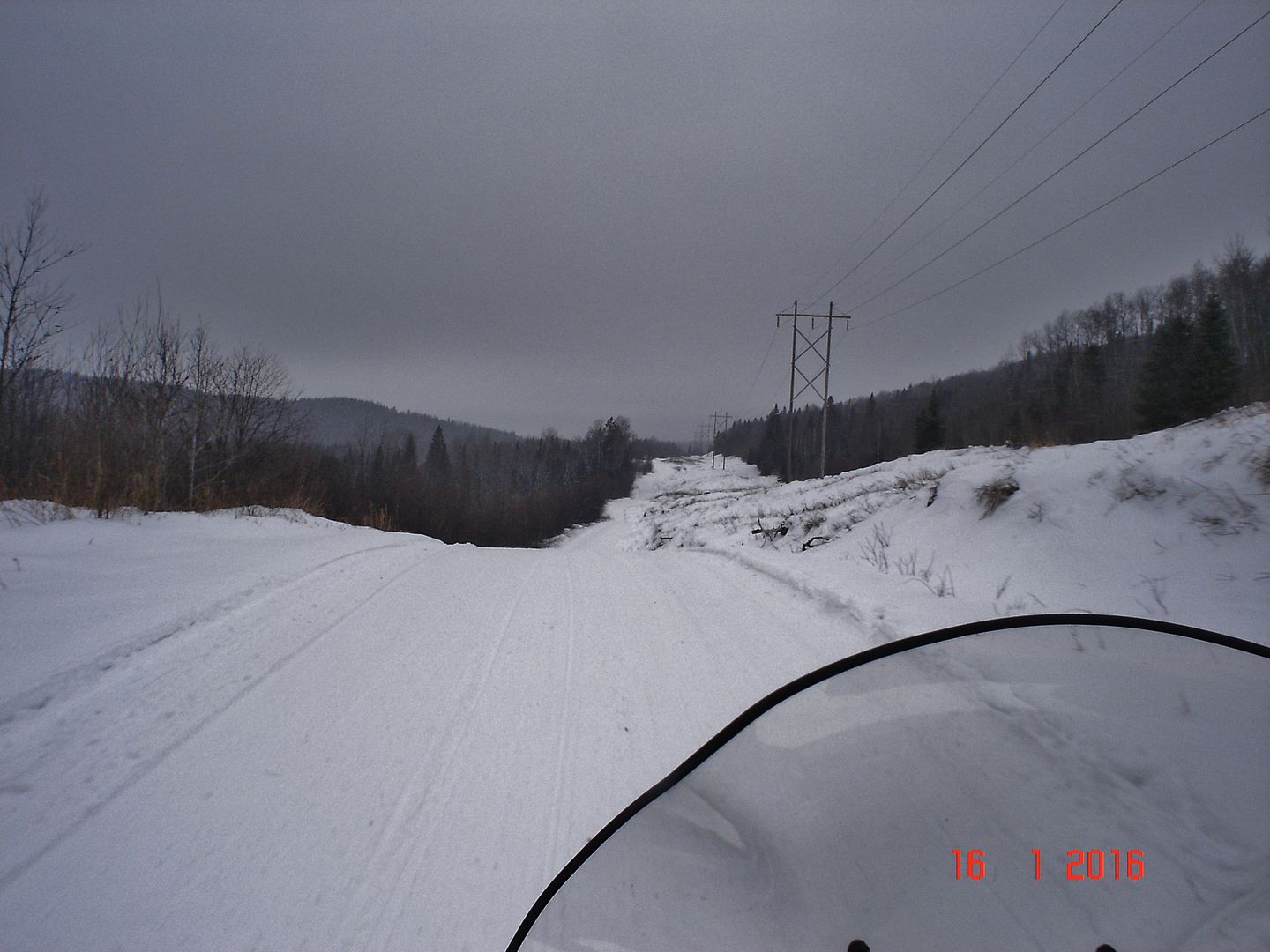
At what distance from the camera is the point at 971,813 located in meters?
1.14

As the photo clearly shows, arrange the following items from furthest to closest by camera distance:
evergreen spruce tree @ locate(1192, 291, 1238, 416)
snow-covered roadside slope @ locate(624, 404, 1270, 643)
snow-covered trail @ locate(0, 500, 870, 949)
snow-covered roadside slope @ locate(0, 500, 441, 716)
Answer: evergreen spruce tree @ locate(1192, 291, 1238, 416) → snow-covered roadside slope @ locate(624, 404, 1270, 643) → snow-covered roadside slope @ locate(0, 500, 441, 716) → snow-covered trail @ locate(0, 500, 870, 949)

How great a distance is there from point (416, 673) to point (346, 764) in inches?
48.2

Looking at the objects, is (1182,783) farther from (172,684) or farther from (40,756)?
(172,684)

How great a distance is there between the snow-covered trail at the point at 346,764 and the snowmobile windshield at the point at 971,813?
1242 millimetres

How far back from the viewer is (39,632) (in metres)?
3.88

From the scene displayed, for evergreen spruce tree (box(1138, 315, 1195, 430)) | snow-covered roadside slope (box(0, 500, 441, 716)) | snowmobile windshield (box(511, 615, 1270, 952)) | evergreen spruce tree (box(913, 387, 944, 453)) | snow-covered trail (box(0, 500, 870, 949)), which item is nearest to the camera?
snowmobile windshield (box(511, 615, 1270, 952))

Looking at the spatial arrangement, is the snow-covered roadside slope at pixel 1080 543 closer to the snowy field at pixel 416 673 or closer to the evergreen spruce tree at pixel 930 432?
the snowy field at pixel 416 673

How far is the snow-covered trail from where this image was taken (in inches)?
79.6

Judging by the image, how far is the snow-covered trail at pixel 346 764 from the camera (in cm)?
202
